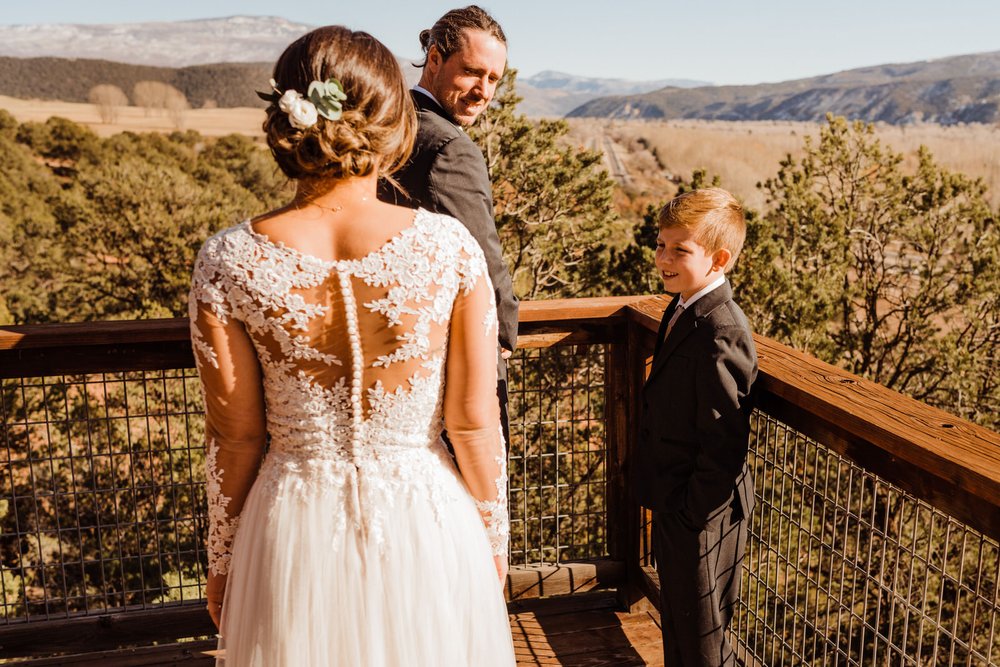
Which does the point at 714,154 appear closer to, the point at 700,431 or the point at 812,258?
the point at 812,258

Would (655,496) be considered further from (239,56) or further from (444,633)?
(239,56)

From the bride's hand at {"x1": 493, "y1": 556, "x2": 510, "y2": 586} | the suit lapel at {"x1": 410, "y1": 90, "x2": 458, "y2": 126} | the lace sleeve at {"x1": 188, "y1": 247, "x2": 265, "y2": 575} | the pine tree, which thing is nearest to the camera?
the lace sleeve at {"x1": 188, "y1": 247, "x2": 265, "y2": 575}

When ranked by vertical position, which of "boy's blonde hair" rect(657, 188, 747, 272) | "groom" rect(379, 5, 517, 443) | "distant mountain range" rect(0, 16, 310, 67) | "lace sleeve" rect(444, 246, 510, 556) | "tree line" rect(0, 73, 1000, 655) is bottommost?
"tree line" rect(0, 73, 1000, 655)

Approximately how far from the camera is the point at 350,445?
4.85ft

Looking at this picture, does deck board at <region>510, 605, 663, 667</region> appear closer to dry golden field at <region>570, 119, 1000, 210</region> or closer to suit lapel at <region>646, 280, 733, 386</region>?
suit lapel at <region>646, 280, 733, 386</region>

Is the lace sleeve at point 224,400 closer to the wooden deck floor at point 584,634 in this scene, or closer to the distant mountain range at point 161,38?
the wooden deck floor at point 584,634

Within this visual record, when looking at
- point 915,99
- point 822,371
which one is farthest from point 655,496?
point 915,99

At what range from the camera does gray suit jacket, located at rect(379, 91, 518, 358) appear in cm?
202

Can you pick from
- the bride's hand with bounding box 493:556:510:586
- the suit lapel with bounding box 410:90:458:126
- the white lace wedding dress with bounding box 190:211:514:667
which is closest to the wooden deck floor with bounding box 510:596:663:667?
the bride's hand with bounding box 493:556:510:586

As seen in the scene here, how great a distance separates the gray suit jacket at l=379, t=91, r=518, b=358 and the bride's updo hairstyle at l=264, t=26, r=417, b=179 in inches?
26.4

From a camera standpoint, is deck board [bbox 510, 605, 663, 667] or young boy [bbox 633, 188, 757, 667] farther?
deck board [bbox 510, 605, 663, 667]

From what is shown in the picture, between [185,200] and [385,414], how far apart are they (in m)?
18.4

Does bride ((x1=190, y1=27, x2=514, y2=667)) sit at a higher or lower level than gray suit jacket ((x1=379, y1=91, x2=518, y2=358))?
lower

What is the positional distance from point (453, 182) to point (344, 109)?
757mm
